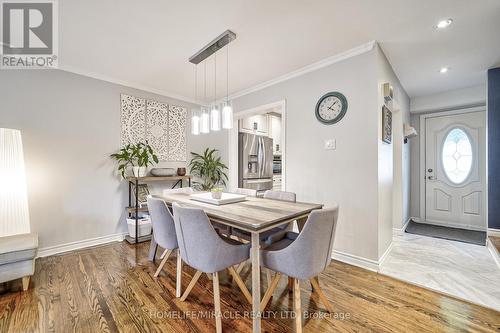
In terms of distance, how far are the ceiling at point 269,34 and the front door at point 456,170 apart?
1067mm

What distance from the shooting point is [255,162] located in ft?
13.8

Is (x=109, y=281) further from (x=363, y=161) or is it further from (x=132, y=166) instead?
(x=363, y=161)

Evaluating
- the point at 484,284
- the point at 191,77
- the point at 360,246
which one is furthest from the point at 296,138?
the point at 484,284

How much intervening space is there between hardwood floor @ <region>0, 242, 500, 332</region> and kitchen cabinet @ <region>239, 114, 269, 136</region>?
109 inches

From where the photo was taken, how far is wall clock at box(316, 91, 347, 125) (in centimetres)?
248

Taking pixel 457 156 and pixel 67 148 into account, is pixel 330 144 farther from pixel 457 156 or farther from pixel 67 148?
pixel 67 148

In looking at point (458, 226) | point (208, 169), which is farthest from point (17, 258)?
point (458, 226)

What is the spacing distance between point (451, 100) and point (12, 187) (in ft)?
20.8

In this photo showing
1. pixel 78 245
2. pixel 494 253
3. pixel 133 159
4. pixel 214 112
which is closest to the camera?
pixel 214 112

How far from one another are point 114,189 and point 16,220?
3.61ft

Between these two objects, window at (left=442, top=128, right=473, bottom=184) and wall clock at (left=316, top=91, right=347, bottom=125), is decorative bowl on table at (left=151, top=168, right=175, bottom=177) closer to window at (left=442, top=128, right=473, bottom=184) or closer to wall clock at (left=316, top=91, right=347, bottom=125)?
wall clock at (left=316, top=91, right=347, bottom=125)

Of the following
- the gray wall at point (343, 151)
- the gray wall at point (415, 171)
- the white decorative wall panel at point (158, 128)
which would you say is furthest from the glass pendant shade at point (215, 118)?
the gray wall at point (415, 171)

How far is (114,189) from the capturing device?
314 centimetres

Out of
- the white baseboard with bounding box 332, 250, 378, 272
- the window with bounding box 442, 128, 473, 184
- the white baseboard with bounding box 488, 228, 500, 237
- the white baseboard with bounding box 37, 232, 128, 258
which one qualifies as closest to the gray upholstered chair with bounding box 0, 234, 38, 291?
the white baseboard with bounding box 37, 232, 128, 258
